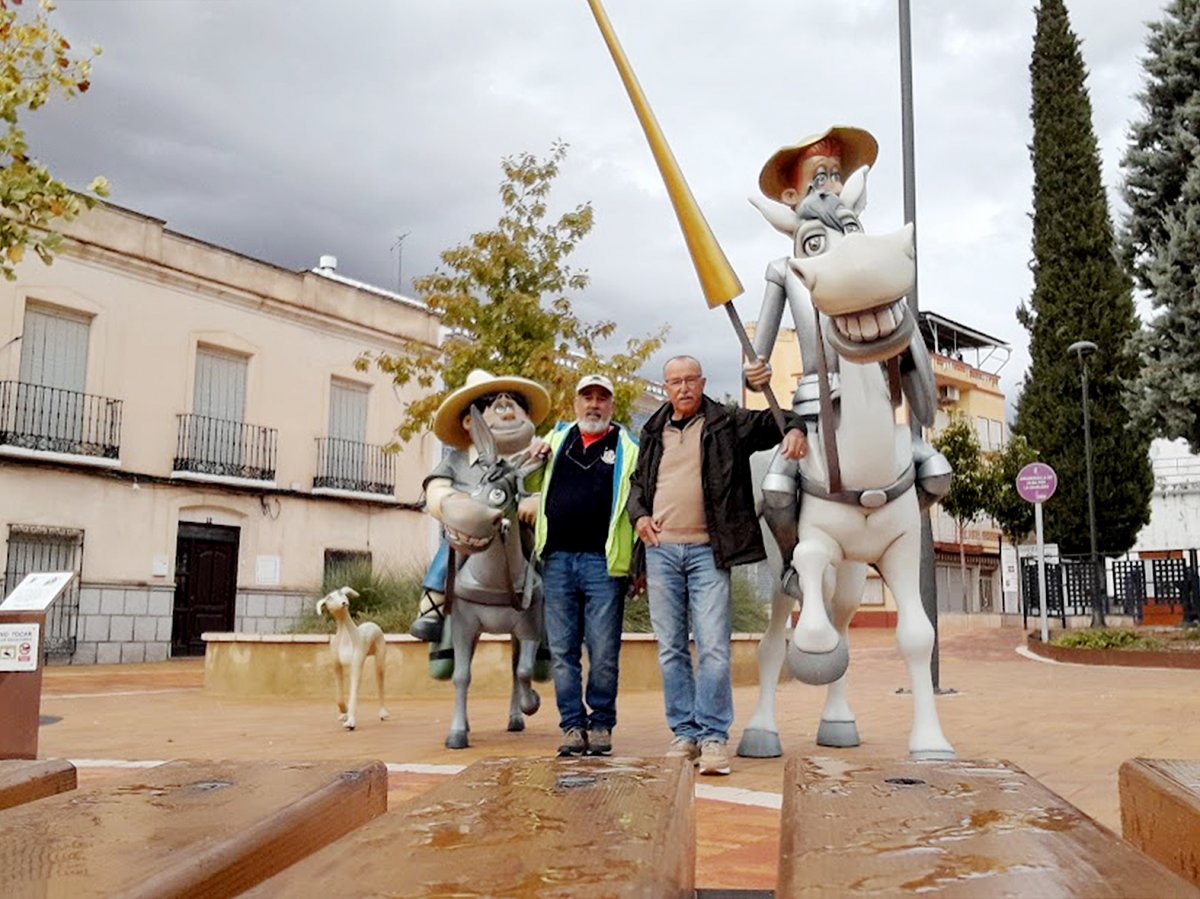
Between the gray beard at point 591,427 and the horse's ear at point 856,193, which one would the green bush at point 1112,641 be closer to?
the gray beard at point 591,427

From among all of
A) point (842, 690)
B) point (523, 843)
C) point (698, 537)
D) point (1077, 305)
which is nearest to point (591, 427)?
point (698, 537)

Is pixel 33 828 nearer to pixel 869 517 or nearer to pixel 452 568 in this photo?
pixel 869 517

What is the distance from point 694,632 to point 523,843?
4051 millimetres

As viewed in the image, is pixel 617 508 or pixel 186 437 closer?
pixel 617 508

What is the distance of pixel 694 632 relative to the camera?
4.97 meters

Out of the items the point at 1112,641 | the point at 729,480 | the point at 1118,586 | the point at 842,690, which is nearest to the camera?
the point at 729,480

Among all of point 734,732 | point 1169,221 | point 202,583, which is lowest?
A: point 734,732

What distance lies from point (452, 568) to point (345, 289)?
17.3 meters

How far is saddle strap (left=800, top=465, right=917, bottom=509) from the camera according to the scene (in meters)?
4.52

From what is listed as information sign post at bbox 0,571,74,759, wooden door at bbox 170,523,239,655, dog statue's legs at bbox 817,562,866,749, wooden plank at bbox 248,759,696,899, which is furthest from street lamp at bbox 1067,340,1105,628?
wooden plank at bbox 248,759,696,899

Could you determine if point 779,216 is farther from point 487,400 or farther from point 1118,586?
point 1118,586

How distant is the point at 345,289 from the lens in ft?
73.1

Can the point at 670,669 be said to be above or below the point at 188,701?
above

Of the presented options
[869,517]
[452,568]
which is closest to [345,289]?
[452,568]
